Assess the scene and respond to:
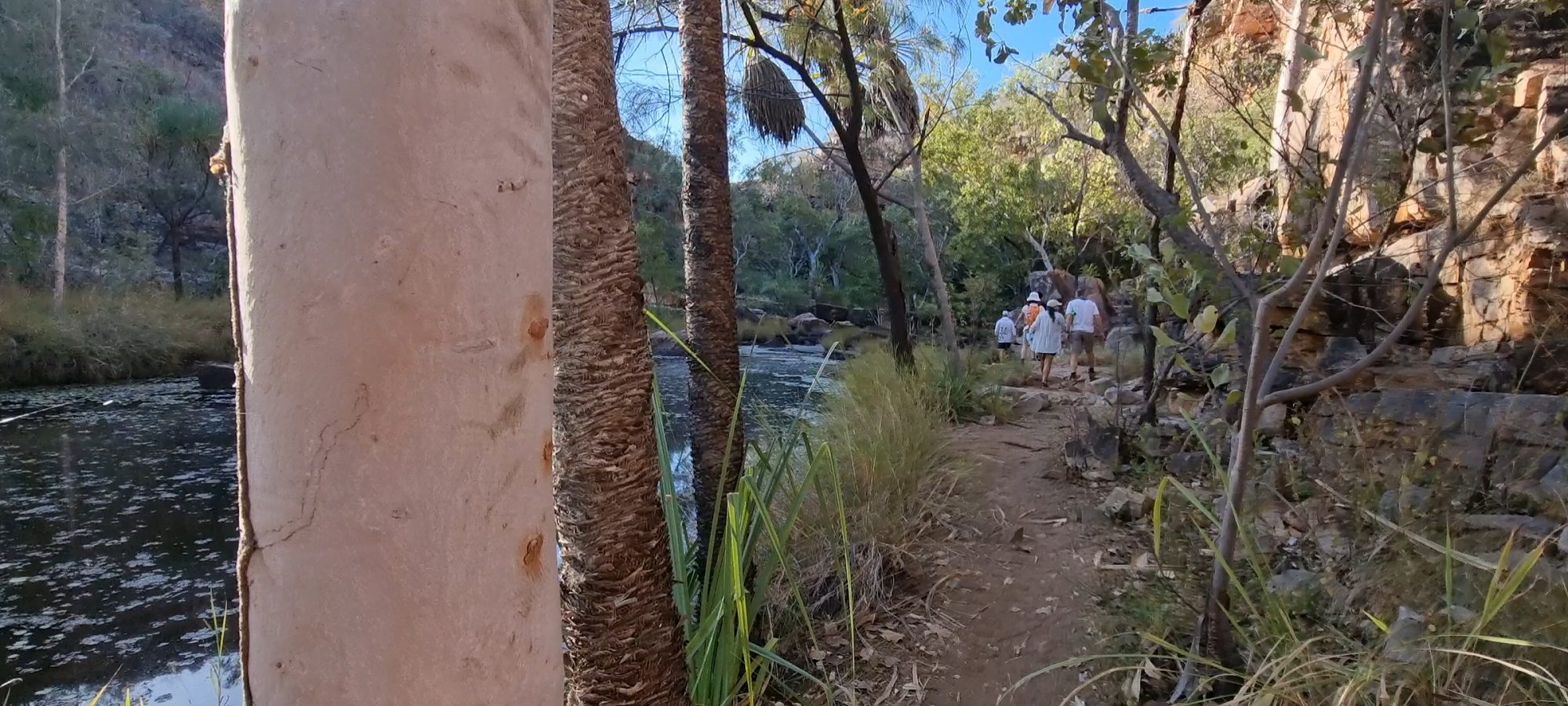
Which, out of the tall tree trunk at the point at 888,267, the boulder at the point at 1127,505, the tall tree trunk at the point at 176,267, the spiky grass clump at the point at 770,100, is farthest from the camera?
the tall tree trunk at the point at 176,267

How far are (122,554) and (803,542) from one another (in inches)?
219

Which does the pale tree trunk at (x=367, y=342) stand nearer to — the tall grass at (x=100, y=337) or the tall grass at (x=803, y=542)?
the tall grass at (x=803, y=542)

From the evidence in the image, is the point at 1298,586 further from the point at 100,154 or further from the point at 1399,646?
the point at 100,154

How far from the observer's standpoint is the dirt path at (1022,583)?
315 centimetres

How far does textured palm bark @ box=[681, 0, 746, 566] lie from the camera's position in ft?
11.5

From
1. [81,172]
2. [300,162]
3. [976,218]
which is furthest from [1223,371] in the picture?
[81,172]

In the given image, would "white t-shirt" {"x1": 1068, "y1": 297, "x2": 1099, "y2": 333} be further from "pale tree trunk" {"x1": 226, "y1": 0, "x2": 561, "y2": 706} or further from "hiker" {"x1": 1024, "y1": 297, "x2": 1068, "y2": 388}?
"pale tree trunk" {"x1": 226, "y1": 0, "x2": 561, "y2": 706}

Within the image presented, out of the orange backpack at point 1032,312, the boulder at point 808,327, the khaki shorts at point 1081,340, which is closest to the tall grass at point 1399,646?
the khaki shorts at point 1081,340

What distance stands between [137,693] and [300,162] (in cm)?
503

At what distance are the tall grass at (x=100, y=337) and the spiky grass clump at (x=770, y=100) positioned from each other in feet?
44.5

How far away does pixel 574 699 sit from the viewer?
217cm

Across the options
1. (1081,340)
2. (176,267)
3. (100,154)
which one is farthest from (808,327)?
(100,154)

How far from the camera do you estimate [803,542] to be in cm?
401

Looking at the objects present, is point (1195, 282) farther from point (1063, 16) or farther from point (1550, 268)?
point (1550, 268)
